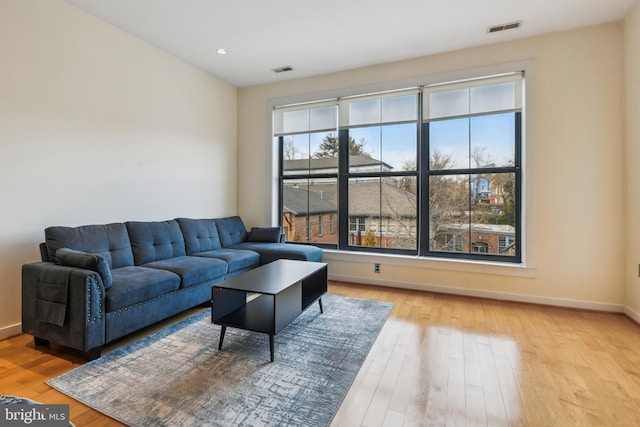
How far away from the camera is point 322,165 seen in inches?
179

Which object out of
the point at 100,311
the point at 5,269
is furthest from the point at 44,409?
the point at 5,269

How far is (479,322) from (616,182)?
201 cm

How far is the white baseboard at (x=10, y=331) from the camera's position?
2.45 metres

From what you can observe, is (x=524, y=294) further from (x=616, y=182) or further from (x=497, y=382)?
(x=497, y=382)

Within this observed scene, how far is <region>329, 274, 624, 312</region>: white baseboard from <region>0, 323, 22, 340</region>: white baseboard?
132 inches

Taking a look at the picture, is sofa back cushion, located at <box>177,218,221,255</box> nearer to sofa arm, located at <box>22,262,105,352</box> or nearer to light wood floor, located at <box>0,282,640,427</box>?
sofa arm, located at <box>22,262,105,352</box>

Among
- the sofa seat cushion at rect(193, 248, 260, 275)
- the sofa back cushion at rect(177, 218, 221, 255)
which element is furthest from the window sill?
the sofa back cushion at rect(177, 218, 221, 255)

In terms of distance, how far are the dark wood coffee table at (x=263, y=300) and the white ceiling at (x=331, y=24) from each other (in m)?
2.47

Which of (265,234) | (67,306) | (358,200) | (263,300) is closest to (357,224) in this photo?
(358,200)

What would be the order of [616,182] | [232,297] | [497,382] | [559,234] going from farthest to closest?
[559,234] → [616,182] → [232,297] → [497,382]

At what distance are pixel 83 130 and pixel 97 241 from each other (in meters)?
1.12

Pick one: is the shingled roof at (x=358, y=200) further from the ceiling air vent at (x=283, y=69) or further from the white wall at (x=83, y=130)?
the ceiling air vent at (x=283, y=69)

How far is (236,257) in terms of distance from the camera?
3504mm

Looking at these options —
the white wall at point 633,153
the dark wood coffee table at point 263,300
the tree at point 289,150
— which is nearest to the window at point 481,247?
the white wall at point 633,153
